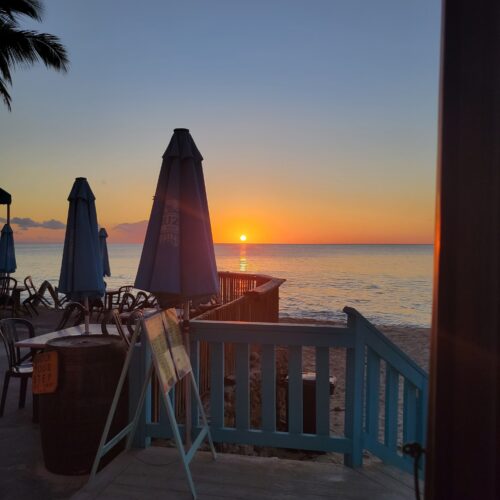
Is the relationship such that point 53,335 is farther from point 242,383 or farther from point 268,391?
point 268,391

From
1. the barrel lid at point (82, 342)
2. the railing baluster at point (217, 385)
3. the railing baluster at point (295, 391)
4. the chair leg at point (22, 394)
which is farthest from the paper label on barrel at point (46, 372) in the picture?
the chair leg at point (22, 394)

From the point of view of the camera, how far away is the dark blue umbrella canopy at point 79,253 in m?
5.17

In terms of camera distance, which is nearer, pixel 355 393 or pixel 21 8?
pixel 355 393

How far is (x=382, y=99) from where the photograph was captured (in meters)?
12.7

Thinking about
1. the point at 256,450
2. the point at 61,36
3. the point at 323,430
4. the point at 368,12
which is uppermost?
the point at 61,36

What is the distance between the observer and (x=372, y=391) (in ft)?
11.6

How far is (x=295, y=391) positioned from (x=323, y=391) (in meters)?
0.21

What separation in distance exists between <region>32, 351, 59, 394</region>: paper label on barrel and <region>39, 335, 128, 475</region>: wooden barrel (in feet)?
0.11

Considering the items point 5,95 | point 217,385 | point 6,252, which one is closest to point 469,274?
point 217,385

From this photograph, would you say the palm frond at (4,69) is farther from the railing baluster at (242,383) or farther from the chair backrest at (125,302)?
the railing baluster at (242,383)

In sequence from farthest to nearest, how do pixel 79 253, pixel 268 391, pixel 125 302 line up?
pixel 125 302, pixel 79 253, pixel 268 391

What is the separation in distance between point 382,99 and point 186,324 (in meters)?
10.9

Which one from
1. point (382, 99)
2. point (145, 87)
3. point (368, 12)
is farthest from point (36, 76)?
point (368, 12)

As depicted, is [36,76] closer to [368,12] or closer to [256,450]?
[368,12]
